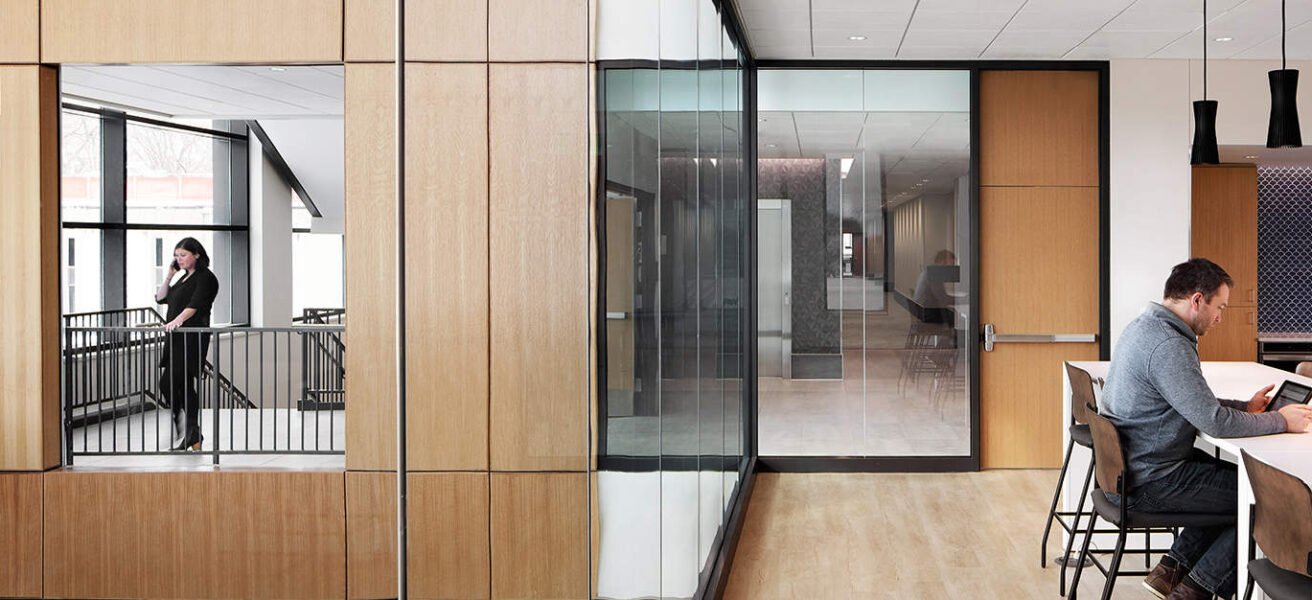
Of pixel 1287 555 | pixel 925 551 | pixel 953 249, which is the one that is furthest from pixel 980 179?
pixel 1287 555

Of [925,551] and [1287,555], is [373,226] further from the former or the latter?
[925,551]

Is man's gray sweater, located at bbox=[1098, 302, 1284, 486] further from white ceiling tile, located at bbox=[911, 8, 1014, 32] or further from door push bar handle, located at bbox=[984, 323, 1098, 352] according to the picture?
door push bar handle, located at bbox=[984, 323, 1098, 352]

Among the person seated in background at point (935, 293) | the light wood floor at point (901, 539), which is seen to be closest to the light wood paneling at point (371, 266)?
the light wood floor at point (901, 539)

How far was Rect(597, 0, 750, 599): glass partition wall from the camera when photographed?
176 cm

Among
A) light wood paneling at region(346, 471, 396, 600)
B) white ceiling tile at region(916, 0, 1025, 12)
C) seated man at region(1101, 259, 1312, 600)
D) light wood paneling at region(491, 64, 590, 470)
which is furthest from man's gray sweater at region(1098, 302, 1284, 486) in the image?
light wood paneling at region(346, 471, 396, 600)

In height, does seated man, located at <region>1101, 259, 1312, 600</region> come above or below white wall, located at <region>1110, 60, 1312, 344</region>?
below

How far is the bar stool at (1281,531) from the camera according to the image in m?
2.33

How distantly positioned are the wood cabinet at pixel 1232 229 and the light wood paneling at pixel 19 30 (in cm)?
768

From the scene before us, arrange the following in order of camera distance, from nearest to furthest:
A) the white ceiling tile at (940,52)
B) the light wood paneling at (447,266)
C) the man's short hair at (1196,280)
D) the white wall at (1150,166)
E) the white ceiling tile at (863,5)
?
the light wood paneling at (447,266), the man's short hair at (1196,280), the white ceiling tile at (863,5), the white ceiling tile at (940,52), the white wall at (1150,166)

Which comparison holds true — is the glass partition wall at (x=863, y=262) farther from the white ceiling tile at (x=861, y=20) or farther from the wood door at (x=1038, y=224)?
the white ceiling tile at (x=861, y=20)

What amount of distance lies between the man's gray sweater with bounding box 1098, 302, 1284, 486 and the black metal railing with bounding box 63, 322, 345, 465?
335 cm

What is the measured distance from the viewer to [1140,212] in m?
6.02

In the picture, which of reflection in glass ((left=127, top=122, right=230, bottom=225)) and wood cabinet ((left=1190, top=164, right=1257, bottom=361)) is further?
wood cabinet ((left=1190, top=164, right=1257, bottom=361))

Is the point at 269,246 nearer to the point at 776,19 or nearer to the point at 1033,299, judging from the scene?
the point at 776,19
